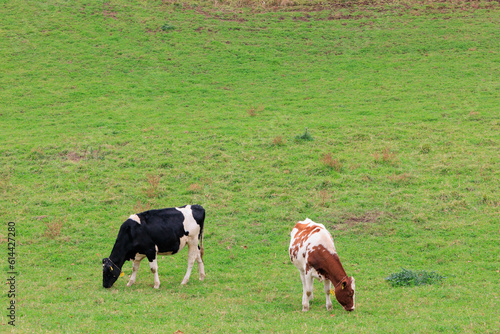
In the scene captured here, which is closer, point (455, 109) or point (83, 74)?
point (455, 109)

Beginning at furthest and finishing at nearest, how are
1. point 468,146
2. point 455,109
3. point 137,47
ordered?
point 137,47
point 455,109
point 468,146

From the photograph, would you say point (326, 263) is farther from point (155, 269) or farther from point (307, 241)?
point (155, 269)

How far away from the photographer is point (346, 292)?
1090 centimetres

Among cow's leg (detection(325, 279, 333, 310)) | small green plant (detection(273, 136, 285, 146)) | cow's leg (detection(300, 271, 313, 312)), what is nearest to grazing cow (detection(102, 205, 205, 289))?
cow's leg (detection(300, 271, 313, 312))

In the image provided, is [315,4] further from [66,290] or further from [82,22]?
[66,290]

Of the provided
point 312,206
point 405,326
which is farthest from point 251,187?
point 405,326

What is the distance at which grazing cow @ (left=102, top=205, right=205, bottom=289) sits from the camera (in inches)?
523

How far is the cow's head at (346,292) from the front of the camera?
10.9 meters

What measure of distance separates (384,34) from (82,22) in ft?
87.4

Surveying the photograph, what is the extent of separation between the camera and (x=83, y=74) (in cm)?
3638

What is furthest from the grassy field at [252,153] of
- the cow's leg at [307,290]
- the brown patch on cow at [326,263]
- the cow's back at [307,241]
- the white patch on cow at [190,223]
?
the white patch on cow at [190,223]

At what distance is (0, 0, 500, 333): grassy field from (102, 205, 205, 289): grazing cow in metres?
0.68

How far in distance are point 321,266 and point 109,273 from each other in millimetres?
5715

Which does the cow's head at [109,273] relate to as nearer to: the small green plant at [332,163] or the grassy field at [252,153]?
the grassy field at [252,153]
